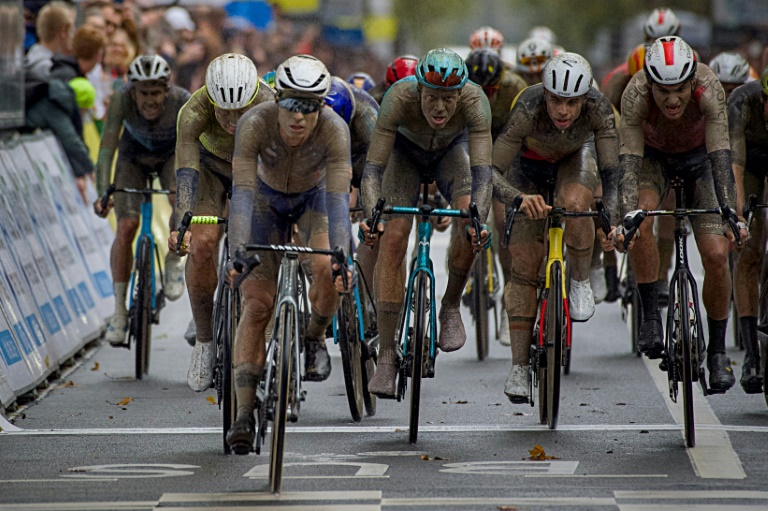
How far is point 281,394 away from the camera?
765 cm

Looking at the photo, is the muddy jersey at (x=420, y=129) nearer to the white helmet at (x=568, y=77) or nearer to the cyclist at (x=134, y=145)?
the white helmet at (x=568, y=77)

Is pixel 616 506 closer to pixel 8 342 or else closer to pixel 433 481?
pixel 433 481

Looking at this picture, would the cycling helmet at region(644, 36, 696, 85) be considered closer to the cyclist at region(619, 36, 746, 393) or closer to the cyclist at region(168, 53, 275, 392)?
the cyclist at region(619, 36, 746, 393)

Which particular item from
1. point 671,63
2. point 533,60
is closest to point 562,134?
point 671,63

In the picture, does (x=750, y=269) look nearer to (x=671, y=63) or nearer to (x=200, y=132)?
(x=671, y=63)

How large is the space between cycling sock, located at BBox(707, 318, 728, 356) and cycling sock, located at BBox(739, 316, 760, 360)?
664mm

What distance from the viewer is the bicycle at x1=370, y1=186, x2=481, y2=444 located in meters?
9.05

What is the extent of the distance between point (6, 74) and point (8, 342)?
4486 millimetres

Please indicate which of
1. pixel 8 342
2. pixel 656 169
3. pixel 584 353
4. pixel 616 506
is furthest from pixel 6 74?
pixel 616 506

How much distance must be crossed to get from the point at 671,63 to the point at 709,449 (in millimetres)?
2225

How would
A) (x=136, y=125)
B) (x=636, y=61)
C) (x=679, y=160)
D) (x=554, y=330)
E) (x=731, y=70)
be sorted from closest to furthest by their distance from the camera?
(x=554, y=330) < (x=679, y=160) < (x=136, y=125) < (x=636, y=61) < (x=731, y=70)

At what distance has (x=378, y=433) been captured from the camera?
31.7ft

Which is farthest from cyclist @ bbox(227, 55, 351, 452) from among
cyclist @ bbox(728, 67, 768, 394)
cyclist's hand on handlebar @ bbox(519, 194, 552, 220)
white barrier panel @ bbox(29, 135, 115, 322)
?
white barrier panel @ bbox(29, 135, 115, 322)

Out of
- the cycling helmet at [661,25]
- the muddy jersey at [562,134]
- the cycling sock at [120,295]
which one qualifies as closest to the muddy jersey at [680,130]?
the muddy jersey at [562,134]
